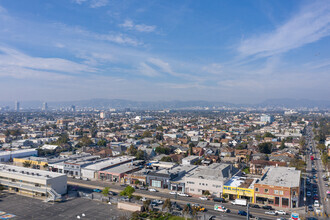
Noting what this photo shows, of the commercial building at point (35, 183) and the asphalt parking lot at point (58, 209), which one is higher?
the commercial building at point (35, 183)

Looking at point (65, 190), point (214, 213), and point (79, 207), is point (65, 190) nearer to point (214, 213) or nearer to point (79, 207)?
point (79, 207)

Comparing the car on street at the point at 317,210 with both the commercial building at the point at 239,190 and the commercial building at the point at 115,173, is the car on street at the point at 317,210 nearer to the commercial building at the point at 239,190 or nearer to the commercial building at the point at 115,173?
the commercial building at the point at 239,190

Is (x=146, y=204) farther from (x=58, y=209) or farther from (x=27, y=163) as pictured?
(x=27, y=163)

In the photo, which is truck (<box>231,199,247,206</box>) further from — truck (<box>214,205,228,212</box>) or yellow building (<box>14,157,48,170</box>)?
yellow building (<box>14,157,48,170</box>)

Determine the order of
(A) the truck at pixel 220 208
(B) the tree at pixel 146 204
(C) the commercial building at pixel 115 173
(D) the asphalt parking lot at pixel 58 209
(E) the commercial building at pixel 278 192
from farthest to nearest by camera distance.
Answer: (C) the commercial building at pixel 115 173 → (E) the commercial building at pixel 278 192 → (A) the truck at pixel 220 208 → (B) the tree at pixel 146 204 → (D) the asphalt parking lot at pixel 58 209

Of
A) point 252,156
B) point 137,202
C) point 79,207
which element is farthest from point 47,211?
point 252,156

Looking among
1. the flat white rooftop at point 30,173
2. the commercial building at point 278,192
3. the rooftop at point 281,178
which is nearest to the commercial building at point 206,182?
the commercial building at point 278,192

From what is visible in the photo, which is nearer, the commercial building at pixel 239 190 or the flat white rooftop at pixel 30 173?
the commercial building at pixel 239 190
